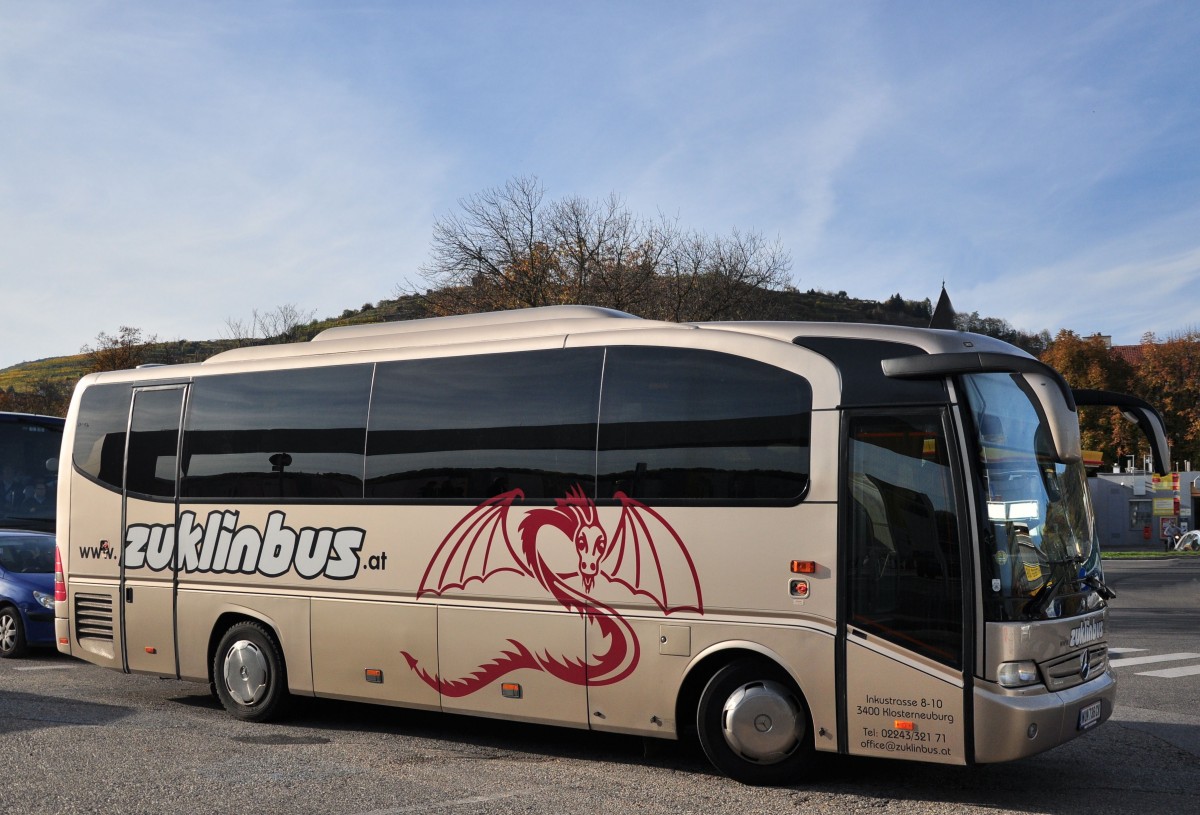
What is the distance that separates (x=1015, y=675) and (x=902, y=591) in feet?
2.69

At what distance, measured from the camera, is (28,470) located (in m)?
19.4

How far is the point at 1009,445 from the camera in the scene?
24.4 ft

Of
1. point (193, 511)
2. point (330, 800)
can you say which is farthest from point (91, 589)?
point (330, 800)

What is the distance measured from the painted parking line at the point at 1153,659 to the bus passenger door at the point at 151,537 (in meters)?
11.5

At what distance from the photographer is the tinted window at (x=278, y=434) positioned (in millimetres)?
9945

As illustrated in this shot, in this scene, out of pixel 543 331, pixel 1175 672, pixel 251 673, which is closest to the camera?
pixel 543 331

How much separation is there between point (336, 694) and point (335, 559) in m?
1.18

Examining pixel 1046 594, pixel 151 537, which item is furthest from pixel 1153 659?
pixel 151 537

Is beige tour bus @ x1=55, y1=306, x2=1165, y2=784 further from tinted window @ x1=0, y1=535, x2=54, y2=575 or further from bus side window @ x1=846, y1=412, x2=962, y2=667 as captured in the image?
tinted window @ x1=0, y1=535, x2=54, y2=575

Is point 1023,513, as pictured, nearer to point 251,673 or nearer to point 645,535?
point 645,535

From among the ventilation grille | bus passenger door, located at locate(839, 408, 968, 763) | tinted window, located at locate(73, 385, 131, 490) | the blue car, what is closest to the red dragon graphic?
bus passenger door, located at locate(839, 408, 968, 763)

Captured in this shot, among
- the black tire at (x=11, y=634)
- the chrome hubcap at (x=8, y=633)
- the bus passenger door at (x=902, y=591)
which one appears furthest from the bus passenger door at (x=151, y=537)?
the bus passenger door at (x=902, y=591)

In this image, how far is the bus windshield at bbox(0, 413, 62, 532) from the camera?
19.0 meters

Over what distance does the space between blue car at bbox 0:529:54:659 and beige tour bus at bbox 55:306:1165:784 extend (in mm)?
4298
